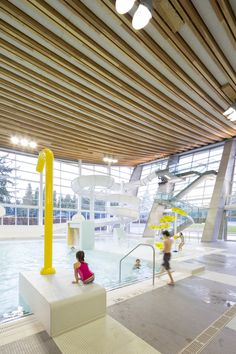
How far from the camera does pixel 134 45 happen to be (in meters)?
5.89

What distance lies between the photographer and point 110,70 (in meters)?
6.85

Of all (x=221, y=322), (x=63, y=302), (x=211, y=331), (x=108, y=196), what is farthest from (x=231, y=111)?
(x=63, y=302)

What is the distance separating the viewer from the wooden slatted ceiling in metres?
4.83

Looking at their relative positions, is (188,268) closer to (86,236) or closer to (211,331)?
(211,331)

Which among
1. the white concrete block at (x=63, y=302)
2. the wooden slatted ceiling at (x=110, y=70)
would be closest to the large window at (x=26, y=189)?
the wooden slatted ceiling at (x=110, y=70)

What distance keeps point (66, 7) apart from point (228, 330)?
632cm

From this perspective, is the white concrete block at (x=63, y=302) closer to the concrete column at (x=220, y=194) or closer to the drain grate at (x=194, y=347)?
the drain grate at (x=194, y=347)

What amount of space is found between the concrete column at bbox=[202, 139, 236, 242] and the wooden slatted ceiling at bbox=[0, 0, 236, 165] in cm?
251

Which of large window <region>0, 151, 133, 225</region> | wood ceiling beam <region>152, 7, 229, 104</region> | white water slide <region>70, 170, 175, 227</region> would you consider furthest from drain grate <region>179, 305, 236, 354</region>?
large window <region>0, 151, 133, 225</region>

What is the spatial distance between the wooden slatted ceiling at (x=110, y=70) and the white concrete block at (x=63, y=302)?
Answer: 5.34 metres

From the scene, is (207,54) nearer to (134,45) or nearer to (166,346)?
(134,45)

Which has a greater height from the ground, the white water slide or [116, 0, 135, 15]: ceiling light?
[116, 0, 135, 15]: ceiling light

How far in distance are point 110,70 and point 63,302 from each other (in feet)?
21.3

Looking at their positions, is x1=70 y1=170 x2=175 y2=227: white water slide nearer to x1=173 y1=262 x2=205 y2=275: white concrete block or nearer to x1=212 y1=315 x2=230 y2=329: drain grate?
x1=173 y1=262 x2=205 y2=275: white concrete block
